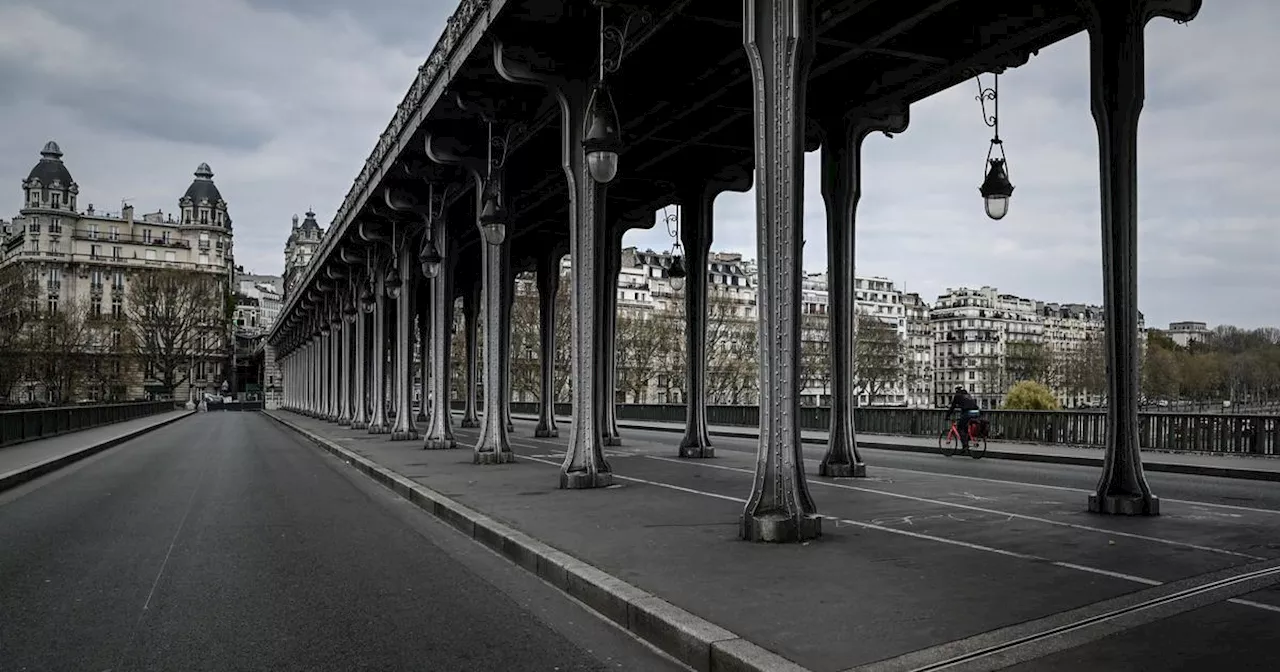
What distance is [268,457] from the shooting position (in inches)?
1038

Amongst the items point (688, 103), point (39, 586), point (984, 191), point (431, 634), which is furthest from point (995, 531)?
point (688, 103)

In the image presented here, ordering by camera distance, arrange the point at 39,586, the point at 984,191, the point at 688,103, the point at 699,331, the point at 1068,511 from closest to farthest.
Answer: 1. the point at 39,586
2. the point at 1068,511
3. the point at 984,191
4. the point at 688,103
5. the point at 699,331

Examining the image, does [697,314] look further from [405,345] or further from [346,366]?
[346,366]

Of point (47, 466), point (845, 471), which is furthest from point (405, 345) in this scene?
point (845, 471)

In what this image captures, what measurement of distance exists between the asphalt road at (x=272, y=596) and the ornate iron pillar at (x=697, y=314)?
8912 millimetres

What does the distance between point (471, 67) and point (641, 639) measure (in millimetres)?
14377

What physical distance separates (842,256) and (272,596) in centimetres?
1121

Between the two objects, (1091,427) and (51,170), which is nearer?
(1091,427)

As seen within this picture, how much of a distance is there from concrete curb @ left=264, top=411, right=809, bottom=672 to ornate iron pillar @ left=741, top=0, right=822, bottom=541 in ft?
6.77

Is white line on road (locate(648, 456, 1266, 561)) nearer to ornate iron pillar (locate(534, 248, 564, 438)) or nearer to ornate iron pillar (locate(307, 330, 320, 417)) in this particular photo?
ornate iron pillar (locate(534, 248, 564, 438))

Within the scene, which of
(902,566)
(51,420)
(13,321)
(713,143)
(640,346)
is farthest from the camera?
(640,346)

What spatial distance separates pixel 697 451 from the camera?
22.0m

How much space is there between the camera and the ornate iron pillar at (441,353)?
26.1 m

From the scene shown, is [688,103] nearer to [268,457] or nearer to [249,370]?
[268,457]
